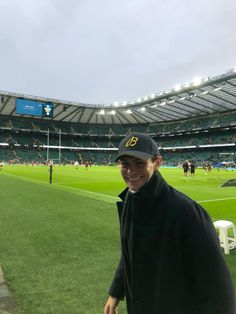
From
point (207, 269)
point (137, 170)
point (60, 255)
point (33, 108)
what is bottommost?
point (60, 255)

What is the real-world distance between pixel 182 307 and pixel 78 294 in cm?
302

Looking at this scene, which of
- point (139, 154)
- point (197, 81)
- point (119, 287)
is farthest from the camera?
point (197, 81)

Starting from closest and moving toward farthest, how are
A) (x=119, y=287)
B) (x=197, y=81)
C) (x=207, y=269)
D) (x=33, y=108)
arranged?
(x=207, y=269)
(x=119, y=287)
(x=197, y=81)
(x=33, y=108)

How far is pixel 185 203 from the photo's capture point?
2092 mm

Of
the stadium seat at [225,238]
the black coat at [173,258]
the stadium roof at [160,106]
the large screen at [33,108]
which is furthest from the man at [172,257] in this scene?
the large screen at [33,108]

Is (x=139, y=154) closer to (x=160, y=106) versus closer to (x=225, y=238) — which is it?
(x=225, y=238)

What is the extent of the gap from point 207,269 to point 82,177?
3063 centimetres

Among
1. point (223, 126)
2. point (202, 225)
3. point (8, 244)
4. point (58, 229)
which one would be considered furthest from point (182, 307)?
point (223, 126)

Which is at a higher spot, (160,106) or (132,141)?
(160,106)

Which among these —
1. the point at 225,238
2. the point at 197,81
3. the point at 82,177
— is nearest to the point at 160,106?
the point at 197,81

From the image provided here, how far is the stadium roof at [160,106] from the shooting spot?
66.0 meters

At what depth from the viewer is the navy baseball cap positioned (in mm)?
2256

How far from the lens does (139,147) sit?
227 centimetres

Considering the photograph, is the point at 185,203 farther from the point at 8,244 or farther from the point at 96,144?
the point at 96,144
